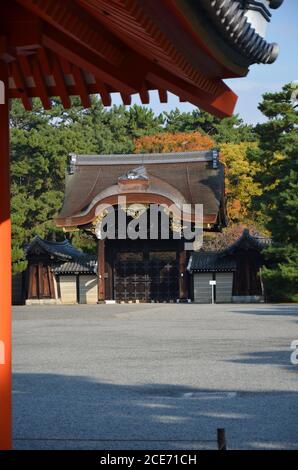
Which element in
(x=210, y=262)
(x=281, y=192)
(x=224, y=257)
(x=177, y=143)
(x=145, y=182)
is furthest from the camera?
(x=177, y=143)

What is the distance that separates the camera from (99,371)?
38.7 ft

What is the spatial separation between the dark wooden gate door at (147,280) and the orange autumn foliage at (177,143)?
15347mm

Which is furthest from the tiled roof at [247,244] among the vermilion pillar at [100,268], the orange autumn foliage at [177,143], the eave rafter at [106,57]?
the eave rafter at [106,57]

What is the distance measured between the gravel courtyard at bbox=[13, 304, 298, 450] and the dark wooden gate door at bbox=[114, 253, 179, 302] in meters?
18.4

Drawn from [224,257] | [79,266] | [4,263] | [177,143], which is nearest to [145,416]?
[4,263]

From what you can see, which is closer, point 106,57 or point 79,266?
point 106,57

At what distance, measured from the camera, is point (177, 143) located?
52938mm

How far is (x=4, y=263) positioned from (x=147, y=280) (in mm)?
34055

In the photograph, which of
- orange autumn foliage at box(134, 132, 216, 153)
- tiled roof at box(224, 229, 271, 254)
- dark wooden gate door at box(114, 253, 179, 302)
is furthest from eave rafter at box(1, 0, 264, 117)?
orange autumn foliage at box(134, 132, 216, 153)

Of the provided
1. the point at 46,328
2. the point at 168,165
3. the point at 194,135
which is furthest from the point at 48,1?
the point at 194,135

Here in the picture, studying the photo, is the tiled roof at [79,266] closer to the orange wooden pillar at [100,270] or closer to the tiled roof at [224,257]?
the orange wooden pillar at [100,270]

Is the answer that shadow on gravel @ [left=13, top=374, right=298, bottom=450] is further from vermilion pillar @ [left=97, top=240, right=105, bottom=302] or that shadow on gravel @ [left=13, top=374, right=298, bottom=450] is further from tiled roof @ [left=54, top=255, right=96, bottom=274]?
tiled roof @ [left=54, top=255, right=96, bottom=274]

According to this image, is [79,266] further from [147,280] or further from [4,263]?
[4,263]

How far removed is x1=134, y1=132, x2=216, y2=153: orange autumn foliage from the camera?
174 feet
